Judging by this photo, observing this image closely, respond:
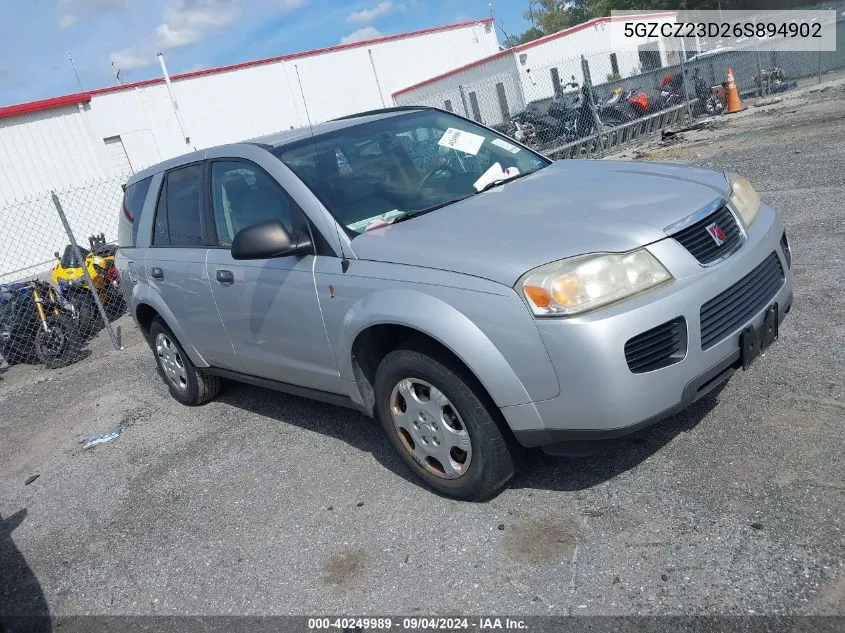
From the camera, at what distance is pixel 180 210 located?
16.2 feet

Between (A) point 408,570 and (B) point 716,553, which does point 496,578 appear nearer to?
(A) point 408,570

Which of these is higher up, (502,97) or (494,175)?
(502,97)

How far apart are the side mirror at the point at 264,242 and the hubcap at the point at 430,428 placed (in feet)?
2.89

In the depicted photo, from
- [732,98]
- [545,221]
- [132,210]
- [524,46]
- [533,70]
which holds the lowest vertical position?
[732,98]

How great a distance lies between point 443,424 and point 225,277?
1792mm

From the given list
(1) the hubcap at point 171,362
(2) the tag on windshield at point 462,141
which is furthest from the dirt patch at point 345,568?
(1) the hubcap at point 171,362

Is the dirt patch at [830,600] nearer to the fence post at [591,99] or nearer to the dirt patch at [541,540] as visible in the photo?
the dirt patch at [541,540]

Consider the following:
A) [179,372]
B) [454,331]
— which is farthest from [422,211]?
[179,372]

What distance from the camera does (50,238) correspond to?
59.8 ft

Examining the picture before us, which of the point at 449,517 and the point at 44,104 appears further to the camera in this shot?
the point at 44,104

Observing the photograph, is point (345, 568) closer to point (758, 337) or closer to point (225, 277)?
point (225, 277)

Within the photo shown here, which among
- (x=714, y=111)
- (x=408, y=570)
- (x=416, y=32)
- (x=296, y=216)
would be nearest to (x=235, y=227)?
(x=296, y=216)

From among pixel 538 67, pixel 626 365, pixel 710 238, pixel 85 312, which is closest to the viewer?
pixel 626 365

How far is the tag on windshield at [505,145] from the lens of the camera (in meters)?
4.46
